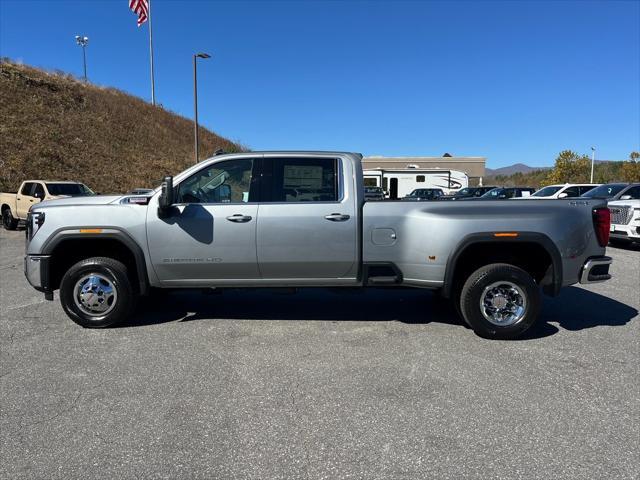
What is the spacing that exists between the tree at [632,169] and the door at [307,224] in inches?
1926

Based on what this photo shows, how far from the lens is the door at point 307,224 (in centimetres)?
491

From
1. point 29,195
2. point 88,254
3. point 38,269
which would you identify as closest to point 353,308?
point 88,254

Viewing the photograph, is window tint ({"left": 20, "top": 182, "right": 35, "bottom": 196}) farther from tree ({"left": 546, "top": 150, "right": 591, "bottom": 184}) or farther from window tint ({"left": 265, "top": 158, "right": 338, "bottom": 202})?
tree ({"left": 546, "top": 150, "right": 591, "bottom": 184})

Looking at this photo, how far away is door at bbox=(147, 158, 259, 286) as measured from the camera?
493 centimetres

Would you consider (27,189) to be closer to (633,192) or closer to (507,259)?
(507,259)

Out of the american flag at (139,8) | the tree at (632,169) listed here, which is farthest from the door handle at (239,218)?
the tree at (632,169)

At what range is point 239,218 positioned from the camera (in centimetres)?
492

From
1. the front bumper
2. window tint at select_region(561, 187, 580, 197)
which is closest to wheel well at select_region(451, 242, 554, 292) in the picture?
the front bumper

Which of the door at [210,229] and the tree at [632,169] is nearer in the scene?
the door at [210,229]

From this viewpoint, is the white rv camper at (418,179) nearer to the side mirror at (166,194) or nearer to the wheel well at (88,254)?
the wheel well at (88,254)

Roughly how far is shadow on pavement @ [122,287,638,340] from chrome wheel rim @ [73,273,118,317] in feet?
1.28

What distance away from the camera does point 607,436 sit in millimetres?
3033

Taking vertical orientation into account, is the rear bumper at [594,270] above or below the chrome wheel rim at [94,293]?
above

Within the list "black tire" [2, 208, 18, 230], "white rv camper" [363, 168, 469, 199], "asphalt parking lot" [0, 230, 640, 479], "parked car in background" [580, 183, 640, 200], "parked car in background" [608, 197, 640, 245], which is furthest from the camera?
"white rv camper" [363, 168, 469, 199]
